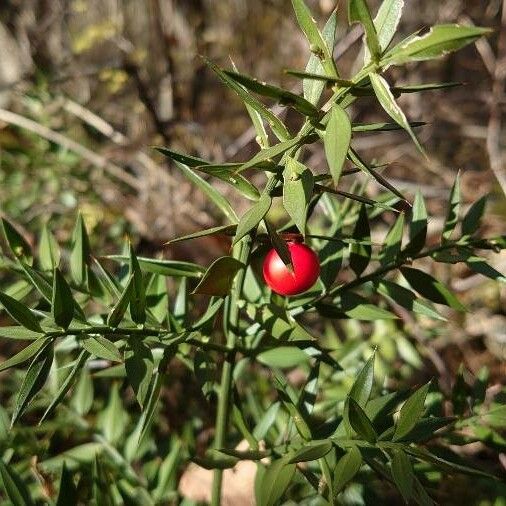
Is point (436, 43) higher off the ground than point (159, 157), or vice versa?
point (436, 43)

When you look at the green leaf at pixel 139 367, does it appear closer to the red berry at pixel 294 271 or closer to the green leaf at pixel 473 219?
the red berry at pixel 294 271

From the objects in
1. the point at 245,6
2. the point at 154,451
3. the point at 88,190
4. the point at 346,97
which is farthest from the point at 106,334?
the point at 245,6

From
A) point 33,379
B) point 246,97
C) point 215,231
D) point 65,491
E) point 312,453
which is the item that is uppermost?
A: point 246,97

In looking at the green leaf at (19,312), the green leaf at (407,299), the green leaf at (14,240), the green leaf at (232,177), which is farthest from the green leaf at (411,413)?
the green leaf at (14,240)

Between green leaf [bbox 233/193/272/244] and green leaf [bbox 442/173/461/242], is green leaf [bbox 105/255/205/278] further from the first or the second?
Result: green leaf [bbox 442/173/461/242]

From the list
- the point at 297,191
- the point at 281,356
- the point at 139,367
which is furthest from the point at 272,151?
the point at 281,356

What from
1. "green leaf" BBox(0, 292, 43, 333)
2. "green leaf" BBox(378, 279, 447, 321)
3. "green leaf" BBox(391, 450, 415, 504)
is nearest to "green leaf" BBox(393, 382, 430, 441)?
"green leaf" BBox(391, 450, 415, 504)

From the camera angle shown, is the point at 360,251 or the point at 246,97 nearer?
the point at 246,97

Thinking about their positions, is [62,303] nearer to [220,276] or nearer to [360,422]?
[220,276]
